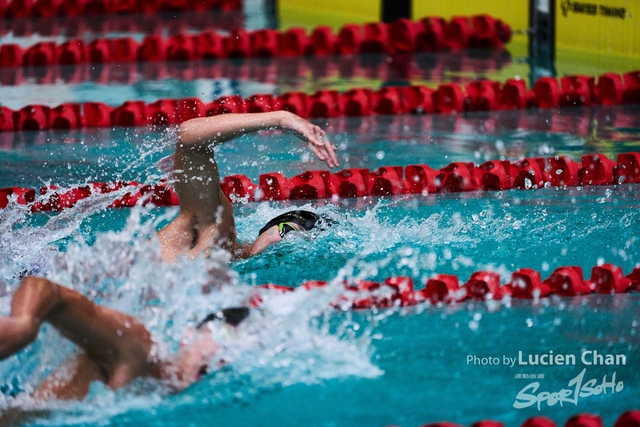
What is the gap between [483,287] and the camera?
11.1 ft

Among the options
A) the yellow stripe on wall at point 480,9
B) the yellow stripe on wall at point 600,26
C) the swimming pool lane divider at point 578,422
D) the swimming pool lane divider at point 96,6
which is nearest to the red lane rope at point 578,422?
the swimming pool lane divider at point 578,422

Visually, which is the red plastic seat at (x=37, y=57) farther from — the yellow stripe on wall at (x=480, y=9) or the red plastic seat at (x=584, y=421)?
the red plastic seat at (x=584, y=421)

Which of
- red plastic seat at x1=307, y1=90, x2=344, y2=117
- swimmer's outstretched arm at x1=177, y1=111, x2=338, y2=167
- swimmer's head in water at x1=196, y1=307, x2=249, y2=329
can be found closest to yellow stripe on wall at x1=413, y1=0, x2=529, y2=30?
red plastic seat at x1=307, y1=90, x2=344, y2=117

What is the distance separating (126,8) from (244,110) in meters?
4.88

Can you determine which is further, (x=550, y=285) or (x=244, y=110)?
(x=244, y=110)

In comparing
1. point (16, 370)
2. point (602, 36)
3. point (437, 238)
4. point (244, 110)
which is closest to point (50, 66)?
point (244, 110)

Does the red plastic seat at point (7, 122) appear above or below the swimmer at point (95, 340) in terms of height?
above

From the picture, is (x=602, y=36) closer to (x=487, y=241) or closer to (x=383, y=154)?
(x=383, y=154)

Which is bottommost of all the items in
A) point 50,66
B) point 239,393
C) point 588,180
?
point 239,393

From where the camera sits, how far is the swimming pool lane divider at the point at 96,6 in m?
9.80

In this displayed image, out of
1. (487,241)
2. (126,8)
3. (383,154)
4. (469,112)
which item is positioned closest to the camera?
(487,241)

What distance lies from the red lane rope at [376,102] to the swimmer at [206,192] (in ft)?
8.13

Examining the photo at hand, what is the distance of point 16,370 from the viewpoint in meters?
2.84

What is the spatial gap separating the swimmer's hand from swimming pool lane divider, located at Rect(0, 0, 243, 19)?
7.46 meters
